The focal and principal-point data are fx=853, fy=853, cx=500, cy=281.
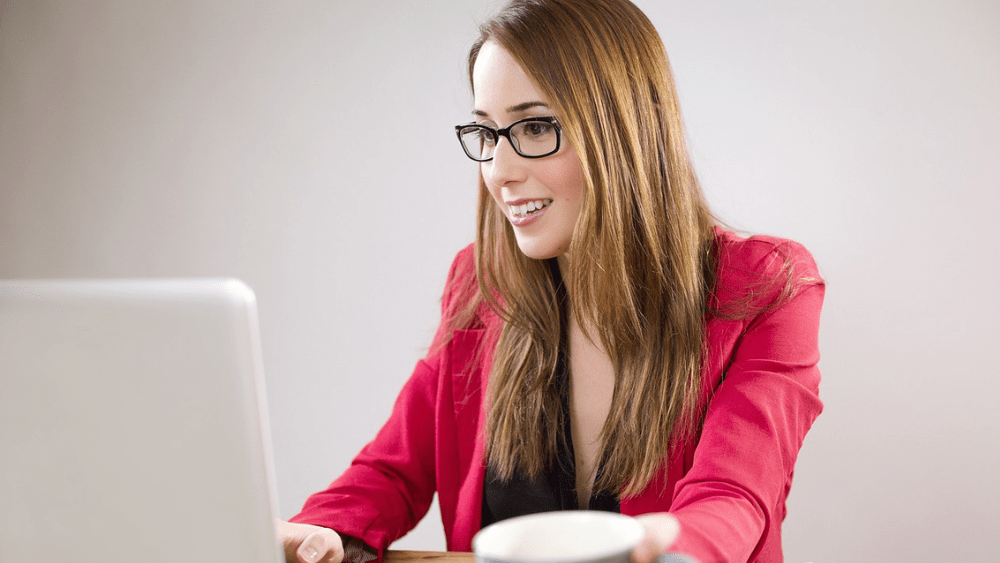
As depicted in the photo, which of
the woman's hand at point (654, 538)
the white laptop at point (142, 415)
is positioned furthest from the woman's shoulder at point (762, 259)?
the white laptop at point (142, 415)

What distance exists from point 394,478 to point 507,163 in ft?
1.83

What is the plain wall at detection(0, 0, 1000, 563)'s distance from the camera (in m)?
1.84

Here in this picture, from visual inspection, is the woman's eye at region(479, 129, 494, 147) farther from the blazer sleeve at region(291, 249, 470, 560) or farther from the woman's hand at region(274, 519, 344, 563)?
the woman's hand at region(274, 519, 344, 563)

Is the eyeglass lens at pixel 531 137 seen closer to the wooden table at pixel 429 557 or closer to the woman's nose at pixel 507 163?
the woman's nose at pixel 507 163

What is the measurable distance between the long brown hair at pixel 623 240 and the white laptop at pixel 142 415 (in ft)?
2.45

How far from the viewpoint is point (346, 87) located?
228 cm

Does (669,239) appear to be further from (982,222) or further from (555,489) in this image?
(982,222)

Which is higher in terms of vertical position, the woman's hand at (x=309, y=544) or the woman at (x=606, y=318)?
the woman at (x=606, y=318)

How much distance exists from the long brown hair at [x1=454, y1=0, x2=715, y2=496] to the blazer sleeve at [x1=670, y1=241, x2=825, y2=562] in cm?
9

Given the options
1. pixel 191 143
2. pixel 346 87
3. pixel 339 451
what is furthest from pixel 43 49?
pixel 339 451

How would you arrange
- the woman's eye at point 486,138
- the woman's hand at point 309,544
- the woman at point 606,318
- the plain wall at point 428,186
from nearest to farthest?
the woman's hand at point 309,544
the woman at point 606,318
the woman's eye at point 486,138
the plain wall at point 428,186

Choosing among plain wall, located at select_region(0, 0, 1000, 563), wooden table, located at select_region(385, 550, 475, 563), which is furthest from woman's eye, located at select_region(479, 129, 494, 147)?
plain wall, located at select_region(0, 0, 1000, 563)

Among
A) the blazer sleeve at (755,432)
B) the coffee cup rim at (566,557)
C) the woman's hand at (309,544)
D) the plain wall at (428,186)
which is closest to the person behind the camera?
the coffee cup rim at (566,557)

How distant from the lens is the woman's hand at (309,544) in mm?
1099
